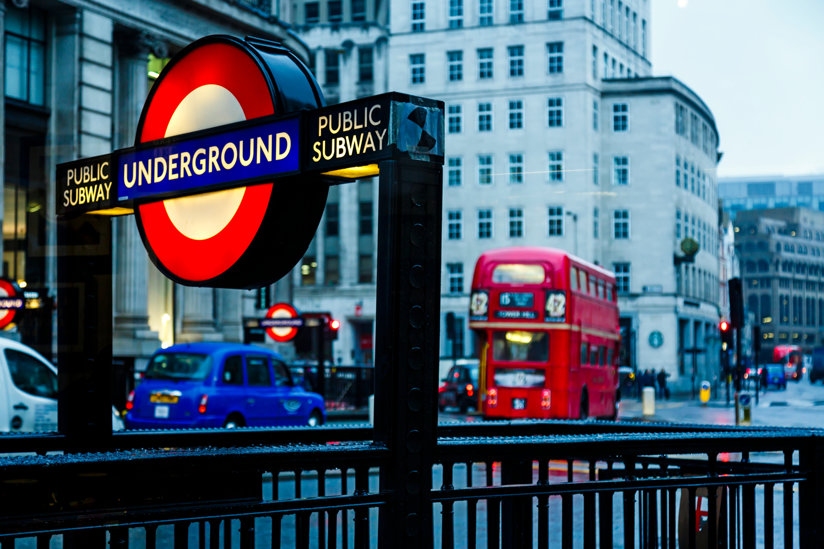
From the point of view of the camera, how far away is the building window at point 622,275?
5694cm

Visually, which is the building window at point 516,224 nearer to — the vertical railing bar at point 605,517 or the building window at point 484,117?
the building window at point 484,117

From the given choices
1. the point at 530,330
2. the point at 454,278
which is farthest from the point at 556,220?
the point at 530,330

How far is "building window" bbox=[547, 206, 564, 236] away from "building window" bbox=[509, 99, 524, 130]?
41.2 ft

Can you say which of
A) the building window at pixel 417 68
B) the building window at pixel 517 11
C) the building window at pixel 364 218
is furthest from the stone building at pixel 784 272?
the building window at pixel 517 11

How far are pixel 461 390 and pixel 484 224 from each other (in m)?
21.5

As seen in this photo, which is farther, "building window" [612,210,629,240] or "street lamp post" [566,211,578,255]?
"building window" [612,210,629,240]

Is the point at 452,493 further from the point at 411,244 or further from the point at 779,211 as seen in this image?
the point at 779,211

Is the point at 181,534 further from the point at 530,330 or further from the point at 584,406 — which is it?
the point at 584,406

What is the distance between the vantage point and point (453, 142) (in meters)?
35.4

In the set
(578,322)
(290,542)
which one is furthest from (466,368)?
(290,542)

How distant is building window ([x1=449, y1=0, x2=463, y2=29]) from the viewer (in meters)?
12.9

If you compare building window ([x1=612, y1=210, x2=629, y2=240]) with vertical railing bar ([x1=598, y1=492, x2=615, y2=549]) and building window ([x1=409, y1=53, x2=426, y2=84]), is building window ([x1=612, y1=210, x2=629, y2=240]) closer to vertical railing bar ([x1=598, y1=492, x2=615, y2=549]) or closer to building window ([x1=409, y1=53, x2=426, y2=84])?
building window ([x1=409, y1=53, x2=426, y2=84])

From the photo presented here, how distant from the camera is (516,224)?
2244 inches

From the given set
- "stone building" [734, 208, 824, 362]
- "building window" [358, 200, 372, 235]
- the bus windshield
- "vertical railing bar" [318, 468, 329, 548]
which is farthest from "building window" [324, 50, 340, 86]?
"stone building" [734, 208, 824, 362]
